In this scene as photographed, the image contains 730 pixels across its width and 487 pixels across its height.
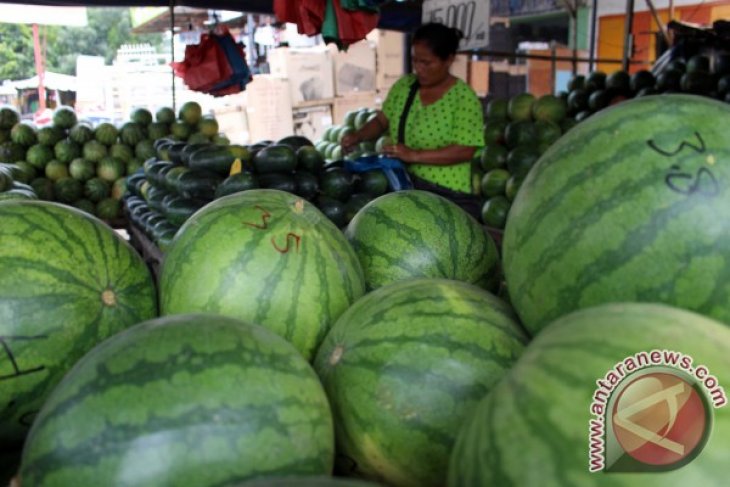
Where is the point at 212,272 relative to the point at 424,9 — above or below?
below

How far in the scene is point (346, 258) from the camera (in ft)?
4.88

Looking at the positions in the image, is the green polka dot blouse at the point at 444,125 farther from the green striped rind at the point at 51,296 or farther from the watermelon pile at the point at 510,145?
the green striped rind at the point at 51,296

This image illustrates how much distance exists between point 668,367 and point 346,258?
2.77ft

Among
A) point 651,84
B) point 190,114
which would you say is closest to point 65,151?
point 190,114

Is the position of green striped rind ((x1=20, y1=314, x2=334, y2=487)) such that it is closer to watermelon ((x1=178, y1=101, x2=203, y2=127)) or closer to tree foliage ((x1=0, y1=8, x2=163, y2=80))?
watermelon ((x1=178, y1=101, x2=203, y2=127))

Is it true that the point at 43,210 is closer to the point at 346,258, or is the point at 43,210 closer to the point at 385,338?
the point at 346,258

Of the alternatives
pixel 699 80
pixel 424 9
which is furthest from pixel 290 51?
pixel 699 80

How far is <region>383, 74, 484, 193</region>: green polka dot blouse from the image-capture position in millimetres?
4812

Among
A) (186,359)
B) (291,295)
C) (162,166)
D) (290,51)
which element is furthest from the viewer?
(290,51)

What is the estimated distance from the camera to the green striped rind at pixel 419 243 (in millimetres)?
1710

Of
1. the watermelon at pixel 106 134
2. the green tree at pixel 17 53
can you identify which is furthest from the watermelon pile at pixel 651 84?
the green tree at pixel 17 53

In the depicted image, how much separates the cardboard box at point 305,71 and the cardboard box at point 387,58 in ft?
2.68

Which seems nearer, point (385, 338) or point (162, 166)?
point (385, 338)

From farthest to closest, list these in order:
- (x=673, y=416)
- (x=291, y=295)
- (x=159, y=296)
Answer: (x=159, y=296), (x=291, y=295), (x=673, y=416)
